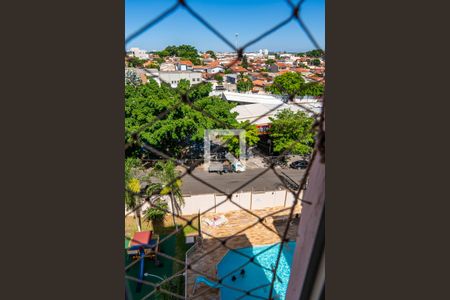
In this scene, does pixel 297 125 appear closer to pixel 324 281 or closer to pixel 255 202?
pixel 255 202

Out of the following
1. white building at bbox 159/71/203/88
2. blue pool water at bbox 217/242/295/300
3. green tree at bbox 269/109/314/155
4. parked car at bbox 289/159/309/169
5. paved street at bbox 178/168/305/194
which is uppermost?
white building at bbox 159/71/203/88

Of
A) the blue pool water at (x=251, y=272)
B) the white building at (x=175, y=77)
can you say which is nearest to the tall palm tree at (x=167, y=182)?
the blue pool water at (x=251, y=272)

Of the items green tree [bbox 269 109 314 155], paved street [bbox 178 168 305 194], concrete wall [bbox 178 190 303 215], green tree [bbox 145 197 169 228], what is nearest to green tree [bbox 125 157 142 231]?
green tree [bbox 145 197 169 228]

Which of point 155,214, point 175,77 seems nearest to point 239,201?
point 155,214

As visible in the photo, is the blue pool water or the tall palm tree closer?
the blue pool water

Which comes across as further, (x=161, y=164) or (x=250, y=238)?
(x=161, y=164)

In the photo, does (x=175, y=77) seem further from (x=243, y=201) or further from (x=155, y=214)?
(x=155, y=214)

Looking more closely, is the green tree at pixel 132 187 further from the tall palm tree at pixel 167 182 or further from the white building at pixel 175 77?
the white building at pixel 175 77

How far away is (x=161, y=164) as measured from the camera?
14.1 ft

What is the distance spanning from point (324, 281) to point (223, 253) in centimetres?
342

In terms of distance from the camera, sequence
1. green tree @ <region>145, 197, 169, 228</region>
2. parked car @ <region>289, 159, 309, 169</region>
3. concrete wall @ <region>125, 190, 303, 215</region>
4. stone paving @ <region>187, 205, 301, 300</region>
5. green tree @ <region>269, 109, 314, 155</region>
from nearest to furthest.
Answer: stone paving @ <region>187, 205, 301, 300</region> → green tree @ <region>145, 197, 169, 228</region> → concrete wall @ <region>125, 190, 303, 215</region> → green tree @ <region>269, 109, 314, 155</region> → parked car @ <region>289, 159, 309, 169</region>

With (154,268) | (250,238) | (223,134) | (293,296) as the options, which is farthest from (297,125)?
(293,296)

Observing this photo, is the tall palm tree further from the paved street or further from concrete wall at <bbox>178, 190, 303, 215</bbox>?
the paved street

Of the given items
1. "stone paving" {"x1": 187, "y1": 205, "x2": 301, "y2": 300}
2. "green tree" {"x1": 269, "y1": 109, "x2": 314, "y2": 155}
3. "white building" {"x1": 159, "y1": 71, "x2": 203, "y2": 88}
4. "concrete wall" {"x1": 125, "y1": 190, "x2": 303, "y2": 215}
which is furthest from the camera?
"green tree" {"x1": 269, "y1": 109, "x2": 314, "y2": 155}
